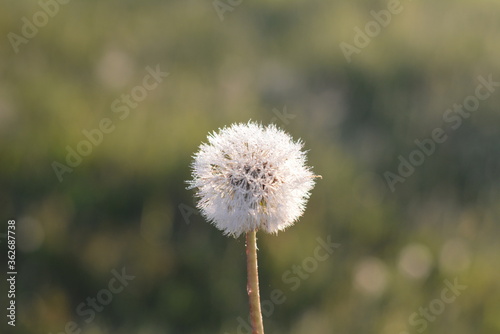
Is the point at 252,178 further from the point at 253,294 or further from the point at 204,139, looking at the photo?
the point at 204,139

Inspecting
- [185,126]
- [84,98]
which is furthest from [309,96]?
[84,98]

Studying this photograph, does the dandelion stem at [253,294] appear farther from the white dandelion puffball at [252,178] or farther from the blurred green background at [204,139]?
the blurred green background at [204,139]

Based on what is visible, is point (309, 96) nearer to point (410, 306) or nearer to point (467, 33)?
point (467, 33)

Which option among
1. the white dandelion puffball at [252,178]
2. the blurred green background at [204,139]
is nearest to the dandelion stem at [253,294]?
the white dandelion puffball at [252,178]

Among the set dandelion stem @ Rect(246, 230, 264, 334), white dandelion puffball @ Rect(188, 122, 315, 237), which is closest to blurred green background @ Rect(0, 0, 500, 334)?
white dandelion puffball @ Rect(188, 122, 315, 237)

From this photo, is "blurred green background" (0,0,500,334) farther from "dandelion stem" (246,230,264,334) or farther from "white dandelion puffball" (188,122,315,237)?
"dandelion stem" (246,230,264,334)
